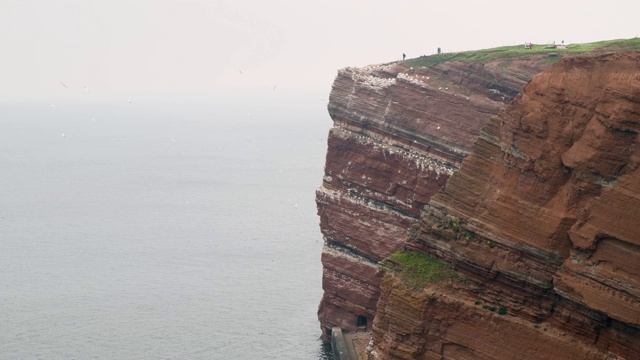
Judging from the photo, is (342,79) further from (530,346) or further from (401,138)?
(530,346)

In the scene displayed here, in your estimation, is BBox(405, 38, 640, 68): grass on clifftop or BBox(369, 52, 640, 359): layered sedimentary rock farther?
BBox(405, 38, 640, 68): grass on clifftop

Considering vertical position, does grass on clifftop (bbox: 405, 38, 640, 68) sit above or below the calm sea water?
above

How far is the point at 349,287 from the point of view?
6619 cm

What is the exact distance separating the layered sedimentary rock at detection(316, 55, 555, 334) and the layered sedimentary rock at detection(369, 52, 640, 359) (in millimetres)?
13705

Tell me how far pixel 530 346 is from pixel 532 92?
9751 millimetres

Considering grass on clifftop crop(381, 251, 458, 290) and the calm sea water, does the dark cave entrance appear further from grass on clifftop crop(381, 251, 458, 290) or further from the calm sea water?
grass on clifftop crop(381, 251, 458, 290)

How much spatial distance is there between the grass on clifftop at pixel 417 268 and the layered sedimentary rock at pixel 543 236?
0.30 meters

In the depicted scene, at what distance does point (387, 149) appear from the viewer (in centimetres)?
6341

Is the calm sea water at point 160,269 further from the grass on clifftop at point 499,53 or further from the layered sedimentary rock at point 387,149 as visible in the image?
the grass on clifftop at point 499,53

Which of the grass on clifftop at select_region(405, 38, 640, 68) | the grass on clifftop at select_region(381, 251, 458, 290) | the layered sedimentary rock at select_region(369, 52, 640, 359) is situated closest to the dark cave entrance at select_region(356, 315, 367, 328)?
the grass on clifftop at select_region(405, 38, 640, 68)

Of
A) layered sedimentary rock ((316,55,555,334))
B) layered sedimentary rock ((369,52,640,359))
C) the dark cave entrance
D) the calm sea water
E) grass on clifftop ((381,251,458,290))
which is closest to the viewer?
layered sedimentary rock ((369,52,640,359))

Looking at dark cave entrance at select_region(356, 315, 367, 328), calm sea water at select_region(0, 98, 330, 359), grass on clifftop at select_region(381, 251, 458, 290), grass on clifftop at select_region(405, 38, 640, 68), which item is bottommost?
calm sea water at select_region(0, 98, 330, 359)

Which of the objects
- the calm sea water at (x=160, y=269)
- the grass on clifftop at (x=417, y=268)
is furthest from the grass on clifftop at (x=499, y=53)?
the grass on clifftop at (x=417, y=268)

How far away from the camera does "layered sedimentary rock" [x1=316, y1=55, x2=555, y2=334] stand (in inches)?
2413
